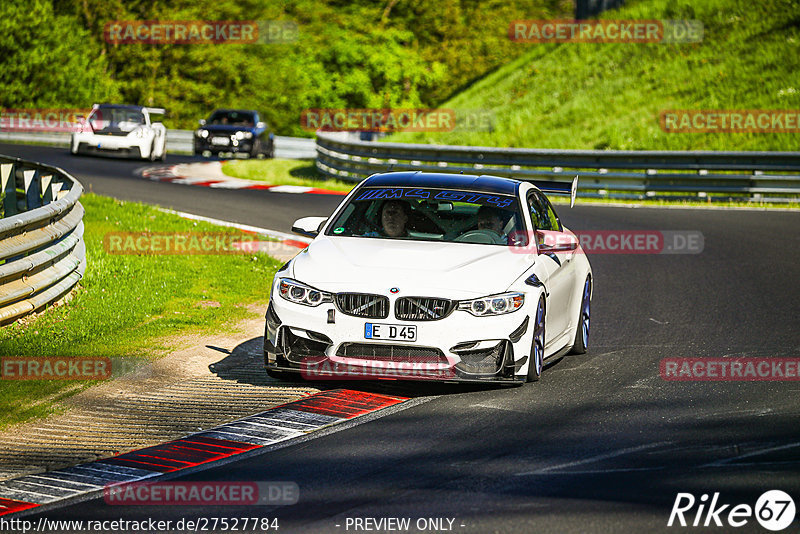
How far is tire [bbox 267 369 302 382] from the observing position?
8.69 meters

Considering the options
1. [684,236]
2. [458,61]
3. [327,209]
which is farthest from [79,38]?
[684,236]

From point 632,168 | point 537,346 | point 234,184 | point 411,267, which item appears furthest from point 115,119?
point 537,346

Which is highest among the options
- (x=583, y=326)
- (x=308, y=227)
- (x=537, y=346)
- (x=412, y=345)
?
(x=308, y=227)

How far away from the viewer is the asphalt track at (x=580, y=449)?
5816mm

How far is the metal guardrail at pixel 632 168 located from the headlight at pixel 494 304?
53.0 feet

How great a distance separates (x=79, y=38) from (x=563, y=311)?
54108 millimetres

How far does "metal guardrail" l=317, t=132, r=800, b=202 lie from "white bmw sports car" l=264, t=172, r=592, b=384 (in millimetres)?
15184

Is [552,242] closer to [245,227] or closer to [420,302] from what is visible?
[420,302]

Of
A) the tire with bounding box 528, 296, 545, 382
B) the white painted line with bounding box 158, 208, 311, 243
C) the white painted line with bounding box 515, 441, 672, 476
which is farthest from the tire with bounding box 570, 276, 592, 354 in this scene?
the white painted line with bounding box 158, 208, 311, 243

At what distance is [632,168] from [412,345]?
1823 cm

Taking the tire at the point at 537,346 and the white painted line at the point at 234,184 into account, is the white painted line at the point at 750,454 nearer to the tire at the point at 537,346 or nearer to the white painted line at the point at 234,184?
the tire at the point at 537,346

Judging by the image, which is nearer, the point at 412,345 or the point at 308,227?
the point at 412,345

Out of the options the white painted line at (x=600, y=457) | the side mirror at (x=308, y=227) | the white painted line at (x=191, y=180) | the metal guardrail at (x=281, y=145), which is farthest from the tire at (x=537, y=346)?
the metal guardrail at (x=281, y=145)

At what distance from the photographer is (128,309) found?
11.6 m
